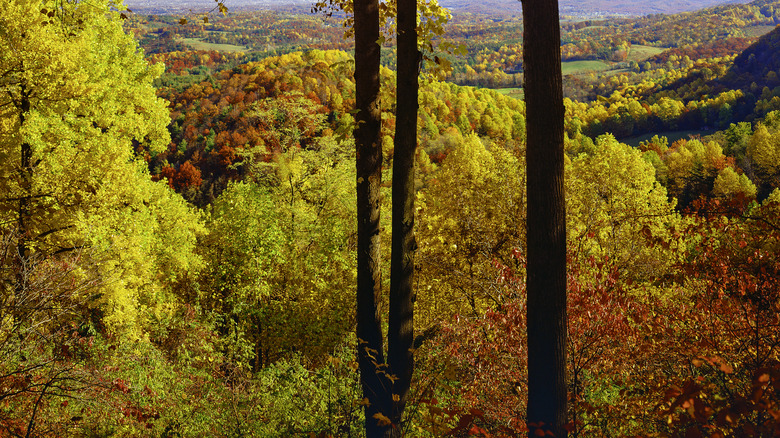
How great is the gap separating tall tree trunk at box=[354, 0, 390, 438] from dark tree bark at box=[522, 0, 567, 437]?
6.16ft

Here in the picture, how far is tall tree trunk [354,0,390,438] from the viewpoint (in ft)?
17.2

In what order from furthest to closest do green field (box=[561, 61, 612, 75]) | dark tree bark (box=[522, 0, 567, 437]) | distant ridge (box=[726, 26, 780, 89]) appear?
1. green field (box=[561, 61, 612, 75])
2. distant ridge (box=[726, 26, 780, 89])
3. dark tree bark (box=[522, 0, 567, 437])

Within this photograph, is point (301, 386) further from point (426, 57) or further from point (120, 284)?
point (426, 57)

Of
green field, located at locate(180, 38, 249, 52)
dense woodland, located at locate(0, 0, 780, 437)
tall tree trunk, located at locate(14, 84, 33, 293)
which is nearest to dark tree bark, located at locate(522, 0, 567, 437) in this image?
dense woodland, located at locate(0, 0, 780, 437)

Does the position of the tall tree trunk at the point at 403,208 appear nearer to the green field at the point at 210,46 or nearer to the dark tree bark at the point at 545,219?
the dark tree bark at the point at 545,219

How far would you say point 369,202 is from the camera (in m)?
5.55

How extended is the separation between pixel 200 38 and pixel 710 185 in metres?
154

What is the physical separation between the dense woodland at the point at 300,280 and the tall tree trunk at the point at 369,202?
221 mm

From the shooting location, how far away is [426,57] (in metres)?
5.16

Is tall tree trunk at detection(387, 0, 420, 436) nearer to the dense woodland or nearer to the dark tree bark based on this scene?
the dense woodland

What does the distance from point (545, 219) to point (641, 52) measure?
217 m

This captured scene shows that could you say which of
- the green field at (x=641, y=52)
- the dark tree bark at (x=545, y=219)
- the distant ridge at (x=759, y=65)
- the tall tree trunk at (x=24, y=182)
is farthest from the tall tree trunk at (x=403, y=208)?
the green field at (x=641, y=52)

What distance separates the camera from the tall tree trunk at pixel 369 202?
525 centimetres

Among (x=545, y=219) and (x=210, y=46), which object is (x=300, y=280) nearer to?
(x=545, y=219)
